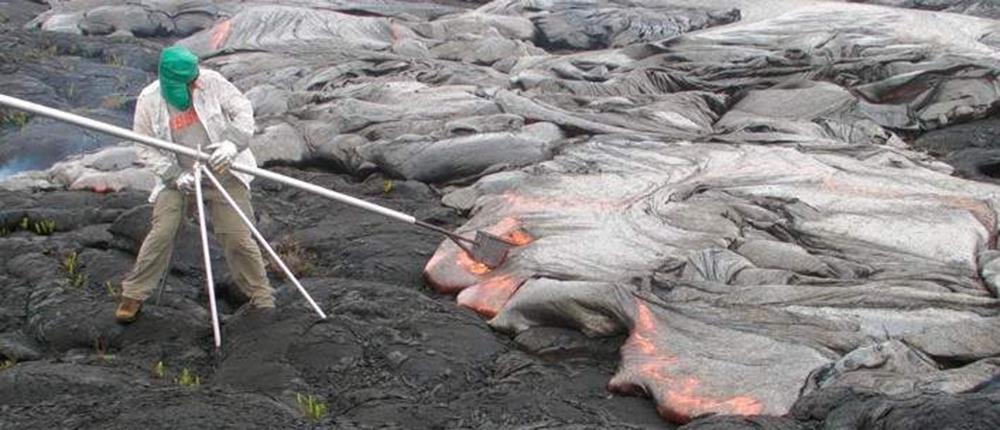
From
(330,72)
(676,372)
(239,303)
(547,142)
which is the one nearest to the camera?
(676,372)

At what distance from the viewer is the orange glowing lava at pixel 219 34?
2100 centimetres

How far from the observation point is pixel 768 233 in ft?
32.9

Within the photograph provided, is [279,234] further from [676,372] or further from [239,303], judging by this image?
[676,372]

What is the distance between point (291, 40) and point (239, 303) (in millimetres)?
11906

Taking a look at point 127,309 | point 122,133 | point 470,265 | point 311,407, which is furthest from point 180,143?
point 470,265

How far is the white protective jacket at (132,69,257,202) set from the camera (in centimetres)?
814

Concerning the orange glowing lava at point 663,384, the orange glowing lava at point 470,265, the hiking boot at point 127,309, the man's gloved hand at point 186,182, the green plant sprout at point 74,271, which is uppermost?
the man's gloved hand at point 186,182

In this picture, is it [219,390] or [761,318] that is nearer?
[219,390]

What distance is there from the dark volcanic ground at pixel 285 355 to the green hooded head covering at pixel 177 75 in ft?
5.42

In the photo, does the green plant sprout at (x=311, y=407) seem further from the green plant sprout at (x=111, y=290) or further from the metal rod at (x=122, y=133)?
the green plant sprout at (x=111, y=290)

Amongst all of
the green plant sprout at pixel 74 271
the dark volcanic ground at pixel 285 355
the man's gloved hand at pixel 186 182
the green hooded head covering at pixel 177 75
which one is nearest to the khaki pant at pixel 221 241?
the man's gloved hand at pixel 186 182

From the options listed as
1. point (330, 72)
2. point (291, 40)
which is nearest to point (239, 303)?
point (330, 72)

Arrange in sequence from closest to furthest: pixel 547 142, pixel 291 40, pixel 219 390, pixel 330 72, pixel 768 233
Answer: pixel 219 390 → pixel 768 233 → pixel 547 142 → pixel 330 72 → pixel 291 40

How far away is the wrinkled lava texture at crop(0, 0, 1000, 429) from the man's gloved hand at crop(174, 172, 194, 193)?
1067mm
